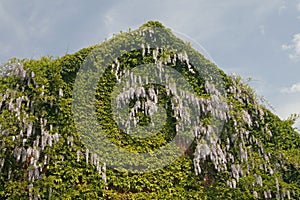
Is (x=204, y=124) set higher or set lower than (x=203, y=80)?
lower

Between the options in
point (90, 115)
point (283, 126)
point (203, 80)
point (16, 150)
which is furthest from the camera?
point (283, 126)

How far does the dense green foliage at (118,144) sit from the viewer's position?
5.79 meters

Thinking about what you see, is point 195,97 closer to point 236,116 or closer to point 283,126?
point 236,116

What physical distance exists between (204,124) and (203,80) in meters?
1.04

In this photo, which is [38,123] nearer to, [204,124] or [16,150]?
[16,150]

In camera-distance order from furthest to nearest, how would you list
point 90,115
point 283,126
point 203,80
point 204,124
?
point 283,126, point 203,80, point 204,124, point 90,115

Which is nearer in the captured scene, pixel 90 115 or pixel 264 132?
pixel 90 115

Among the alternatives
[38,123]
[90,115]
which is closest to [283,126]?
[90,115]

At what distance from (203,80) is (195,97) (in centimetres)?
55

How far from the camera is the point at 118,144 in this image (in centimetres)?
632

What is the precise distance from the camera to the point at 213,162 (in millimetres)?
6824

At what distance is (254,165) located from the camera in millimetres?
7223

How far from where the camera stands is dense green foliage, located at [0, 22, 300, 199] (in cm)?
579

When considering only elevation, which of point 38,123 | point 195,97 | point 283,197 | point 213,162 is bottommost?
point 283,197
